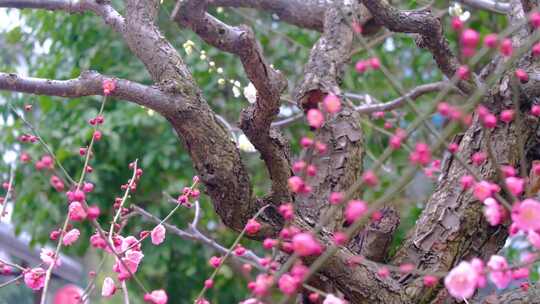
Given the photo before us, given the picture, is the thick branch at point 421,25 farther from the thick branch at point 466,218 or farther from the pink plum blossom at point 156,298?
the pink plum blossom at point 156,298

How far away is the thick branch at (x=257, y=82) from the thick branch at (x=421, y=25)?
458 millimetres

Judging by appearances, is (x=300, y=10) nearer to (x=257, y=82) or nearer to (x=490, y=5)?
(x=490, y=5)

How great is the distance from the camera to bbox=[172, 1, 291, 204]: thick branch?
146 cm

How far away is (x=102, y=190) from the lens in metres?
3.43

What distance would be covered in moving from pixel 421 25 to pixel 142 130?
1981 mm

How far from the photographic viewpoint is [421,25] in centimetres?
186

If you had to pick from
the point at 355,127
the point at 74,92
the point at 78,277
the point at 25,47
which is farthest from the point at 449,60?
the point at 78,277

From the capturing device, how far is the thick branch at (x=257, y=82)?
1.46 m

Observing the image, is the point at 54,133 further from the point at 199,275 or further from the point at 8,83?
the point at 8,83

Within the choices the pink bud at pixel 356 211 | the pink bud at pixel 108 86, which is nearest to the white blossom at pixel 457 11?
the pink bud at pixel 108 86

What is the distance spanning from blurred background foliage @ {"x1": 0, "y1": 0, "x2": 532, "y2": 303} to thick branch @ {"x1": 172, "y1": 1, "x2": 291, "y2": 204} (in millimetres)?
1586

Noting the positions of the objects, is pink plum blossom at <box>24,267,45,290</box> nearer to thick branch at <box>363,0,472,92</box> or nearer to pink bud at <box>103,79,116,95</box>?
pink bud at <box>103,79,116,95</box>

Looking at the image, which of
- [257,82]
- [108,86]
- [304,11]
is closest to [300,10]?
[304,11]

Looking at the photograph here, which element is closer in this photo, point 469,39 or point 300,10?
point 469,39
